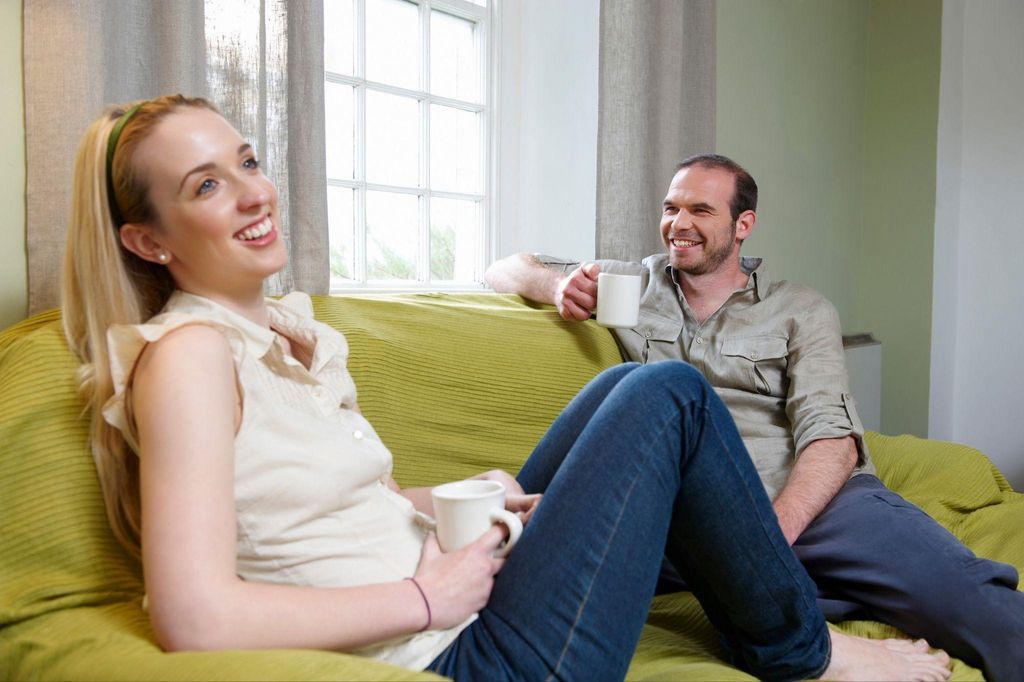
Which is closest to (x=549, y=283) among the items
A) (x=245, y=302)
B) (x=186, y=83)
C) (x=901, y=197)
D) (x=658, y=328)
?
(x=658, y=328)

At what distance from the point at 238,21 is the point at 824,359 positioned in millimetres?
1364

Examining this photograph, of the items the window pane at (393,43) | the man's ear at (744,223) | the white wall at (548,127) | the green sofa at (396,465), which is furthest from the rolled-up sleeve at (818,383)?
the window pane at (393,43)

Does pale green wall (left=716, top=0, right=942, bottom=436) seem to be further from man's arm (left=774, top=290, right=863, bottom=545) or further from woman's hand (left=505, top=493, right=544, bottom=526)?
woman's hand (left=505, top=493, right=544, bottom=526)

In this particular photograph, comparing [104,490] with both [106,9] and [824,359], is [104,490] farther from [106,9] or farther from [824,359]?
[824,359]

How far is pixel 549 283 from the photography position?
2.09m

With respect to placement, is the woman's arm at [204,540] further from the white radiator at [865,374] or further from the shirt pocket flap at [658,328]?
the white radiator at [865,374]

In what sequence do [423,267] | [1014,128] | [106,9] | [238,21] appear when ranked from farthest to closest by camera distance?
1. [1014,128]
2. [423,267]
3. [238,21]
4. [106,9]

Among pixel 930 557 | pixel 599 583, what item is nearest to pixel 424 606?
pixel 599 583

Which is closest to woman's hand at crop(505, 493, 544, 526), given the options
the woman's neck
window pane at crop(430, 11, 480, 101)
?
the woman's neck

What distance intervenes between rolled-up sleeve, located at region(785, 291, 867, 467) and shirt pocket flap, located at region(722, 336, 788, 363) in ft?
0.09

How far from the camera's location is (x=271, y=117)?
1.69 metres

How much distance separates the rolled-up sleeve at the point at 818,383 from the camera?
5.90ft

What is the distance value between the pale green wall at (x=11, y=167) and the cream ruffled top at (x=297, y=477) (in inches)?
20.1

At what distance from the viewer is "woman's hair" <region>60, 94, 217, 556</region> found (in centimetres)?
104
